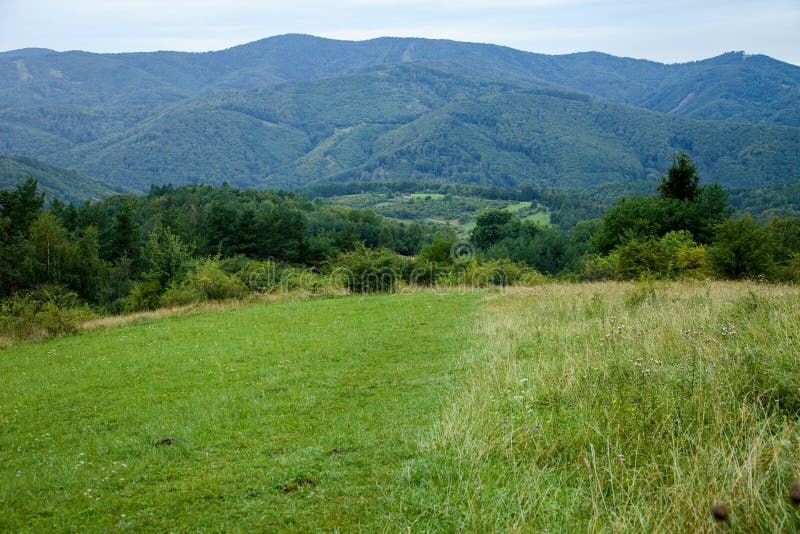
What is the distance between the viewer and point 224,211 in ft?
230

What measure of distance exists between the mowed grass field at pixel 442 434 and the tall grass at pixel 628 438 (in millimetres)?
31

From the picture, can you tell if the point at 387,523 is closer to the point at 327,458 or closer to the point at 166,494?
the point at 327,458

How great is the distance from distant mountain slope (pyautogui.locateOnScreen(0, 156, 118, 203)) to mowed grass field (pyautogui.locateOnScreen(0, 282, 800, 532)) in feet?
559

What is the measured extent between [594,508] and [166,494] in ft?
14.5

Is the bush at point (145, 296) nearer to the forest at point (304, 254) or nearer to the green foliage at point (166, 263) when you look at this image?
the forest at point (304, 254)

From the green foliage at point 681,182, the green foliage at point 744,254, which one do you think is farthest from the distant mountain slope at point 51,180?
the green foliage at point 744,254

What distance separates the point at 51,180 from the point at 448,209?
411 feet

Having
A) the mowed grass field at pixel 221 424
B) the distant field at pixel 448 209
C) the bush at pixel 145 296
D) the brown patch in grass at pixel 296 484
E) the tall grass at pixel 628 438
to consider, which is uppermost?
the tall grass at pixel 628 438

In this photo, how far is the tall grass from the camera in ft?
15.6

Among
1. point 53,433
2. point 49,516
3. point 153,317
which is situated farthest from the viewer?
point 153,317

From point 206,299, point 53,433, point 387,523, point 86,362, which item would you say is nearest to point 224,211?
point 206,299

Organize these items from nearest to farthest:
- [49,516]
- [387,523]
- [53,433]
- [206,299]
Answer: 1. [387,523]
2. [49,516]
3. [53,433]
4. [206,299]

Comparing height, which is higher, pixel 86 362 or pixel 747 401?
pixel 747 401

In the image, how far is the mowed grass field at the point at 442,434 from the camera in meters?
5.07
